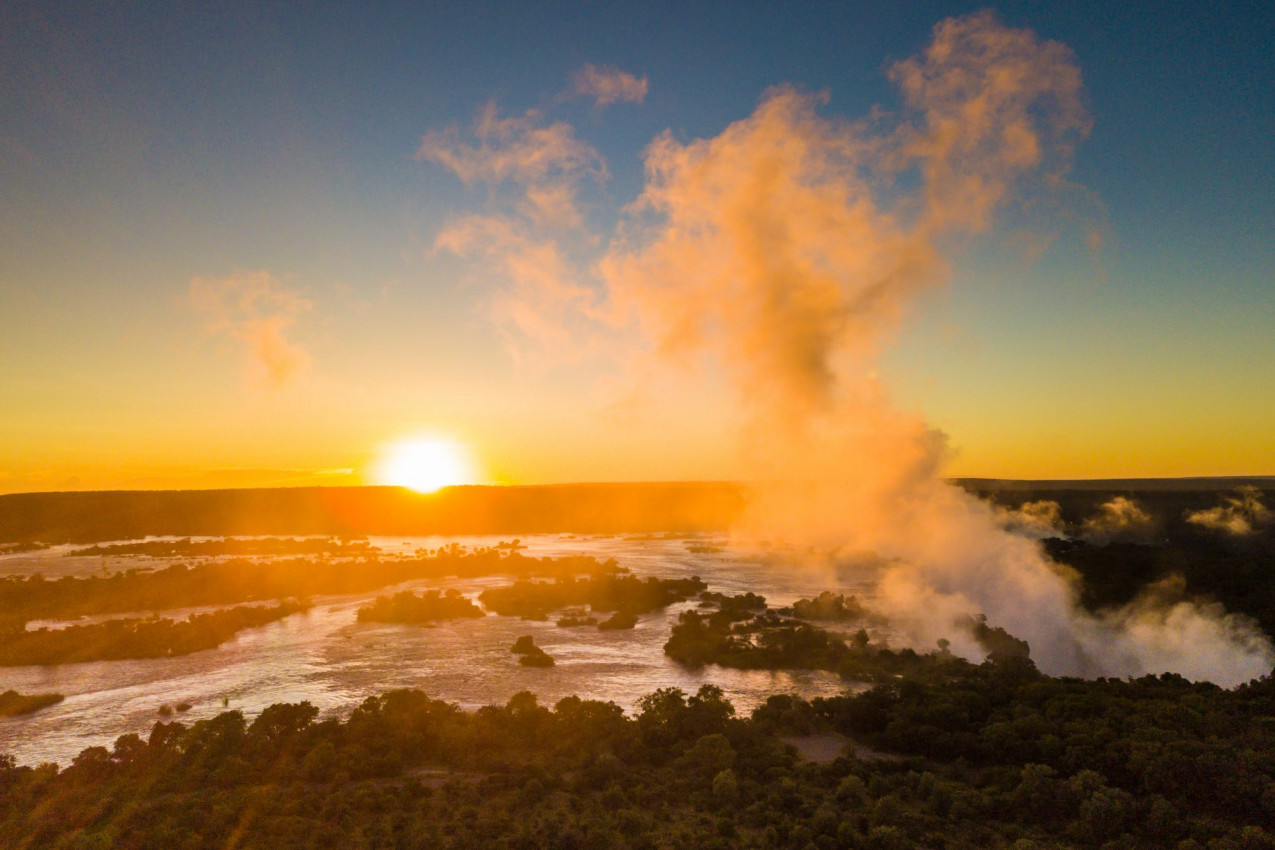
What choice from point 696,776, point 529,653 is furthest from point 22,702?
point 696,776

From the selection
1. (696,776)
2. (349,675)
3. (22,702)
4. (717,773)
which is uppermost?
(22,702)

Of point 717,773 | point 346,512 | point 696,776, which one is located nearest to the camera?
point 717,773

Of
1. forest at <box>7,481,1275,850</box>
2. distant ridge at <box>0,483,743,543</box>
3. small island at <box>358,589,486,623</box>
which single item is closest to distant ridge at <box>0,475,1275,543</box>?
distant ridge at <box>0,483,743,543</box>

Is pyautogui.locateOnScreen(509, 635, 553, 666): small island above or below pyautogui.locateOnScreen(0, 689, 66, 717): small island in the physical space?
below

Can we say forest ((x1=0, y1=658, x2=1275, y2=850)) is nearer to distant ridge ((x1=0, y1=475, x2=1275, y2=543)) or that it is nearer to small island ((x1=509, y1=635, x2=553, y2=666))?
small island ((x1=509, y1=635, x2=553, y2=666))

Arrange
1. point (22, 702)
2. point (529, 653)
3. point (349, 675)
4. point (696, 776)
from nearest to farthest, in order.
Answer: point (696, 776)
point (22, 702)
point (349, 675)
point (529, 653)

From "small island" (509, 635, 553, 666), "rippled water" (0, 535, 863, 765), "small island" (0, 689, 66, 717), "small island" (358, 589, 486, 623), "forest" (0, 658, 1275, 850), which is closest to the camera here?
"forest" (0, 658, 1275, 850)

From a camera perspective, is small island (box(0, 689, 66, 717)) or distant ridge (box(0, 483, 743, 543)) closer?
small island (box(0, 689, 66, 717))

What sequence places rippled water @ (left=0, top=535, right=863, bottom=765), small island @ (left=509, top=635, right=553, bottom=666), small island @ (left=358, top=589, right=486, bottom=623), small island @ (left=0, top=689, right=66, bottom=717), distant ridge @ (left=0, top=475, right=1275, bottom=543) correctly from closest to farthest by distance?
rippled water @ (left=0, top=535, right=863, bottom=765), small island @ (left=0, top=689, right=66, bottom=717), small island @ (left=509, top=635, right=553, bottom=666), small island @ (left=358, top=589, right=486, bottom=623), distant ridge @ (left=0, top=475, right=1275, bottom=543)

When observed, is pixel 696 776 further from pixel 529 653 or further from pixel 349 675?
pixel 349 675

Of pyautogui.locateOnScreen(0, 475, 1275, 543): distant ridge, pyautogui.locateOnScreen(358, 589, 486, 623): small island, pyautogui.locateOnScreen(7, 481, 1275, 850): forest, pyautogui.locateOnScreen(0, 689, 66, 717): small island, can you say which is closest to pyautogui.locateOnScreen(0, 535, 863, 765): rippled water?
pyautogui.locateOnScreen(0, 689, 66, 717): small island

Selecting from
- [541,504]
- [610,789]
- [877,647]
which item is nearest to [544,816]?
[610,789]
